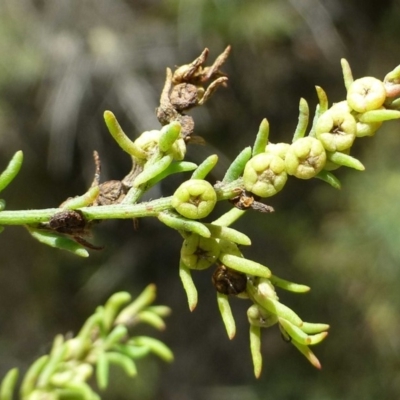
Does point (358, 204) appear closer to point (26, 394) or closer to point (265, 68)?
point (265, 68)

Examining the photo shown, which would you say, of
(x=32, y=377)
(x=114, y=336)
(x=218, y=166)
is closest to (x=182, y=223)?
(x=114, y=336)

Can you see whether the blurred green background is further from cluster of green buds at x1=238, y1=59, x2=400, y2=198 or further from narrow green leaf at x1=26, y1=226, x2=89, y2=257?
narrow green leaf at x1=26, y1=226, x2=89, y2=257

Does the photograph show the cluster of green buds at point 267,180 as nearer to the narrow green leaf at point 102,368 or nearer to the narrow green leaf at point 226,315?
the narrow green leaf at point 226,315

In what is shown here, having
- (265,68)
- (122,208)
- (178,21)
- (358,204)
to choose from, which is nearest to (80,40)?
(178,21)

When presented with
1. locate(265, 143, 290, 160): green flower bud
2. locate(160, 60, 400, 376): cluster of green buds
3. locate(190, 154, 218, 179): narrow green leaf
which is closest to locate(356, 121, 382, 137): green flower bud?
locate(160, 60, 400, 376): cluster of green buds

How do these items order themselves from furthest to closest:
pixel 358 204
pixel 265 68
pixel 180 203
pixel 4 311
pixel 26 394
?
pixel 4 311
pixel 265 68
pixel 358 204
pixel 26 394
pixel 180 203

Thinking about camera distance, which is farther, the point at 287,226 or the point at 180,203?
the point at 287,226

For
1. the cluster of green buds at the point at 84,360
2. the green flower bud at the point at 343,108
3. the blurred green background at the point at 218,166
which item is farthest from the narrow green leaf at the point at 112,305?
the blurred green background at the point at 218,166
